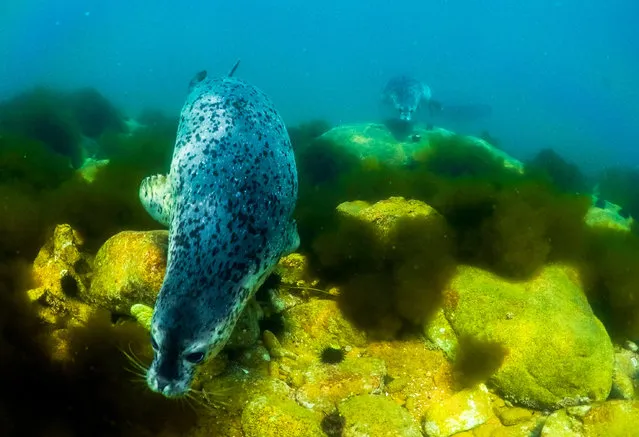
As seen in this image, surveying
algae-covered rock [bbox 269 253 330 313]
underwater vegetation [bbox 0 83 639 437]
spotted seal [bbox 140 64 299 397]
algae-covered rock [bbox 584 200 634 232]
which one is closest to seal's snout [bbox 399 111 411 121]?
algae-covered rock [bbox 584 200 634 232]

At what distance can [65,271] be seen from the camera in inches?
168

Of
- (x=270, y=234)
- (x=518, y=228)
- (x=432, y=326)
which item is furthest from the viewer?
(x=518, y=228)

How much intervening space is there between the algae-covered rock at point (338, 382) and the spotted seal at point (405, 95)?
11458 mm

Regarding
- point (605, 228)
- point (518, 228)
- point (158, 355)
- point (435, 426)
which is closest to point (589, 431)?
point (435, 426)

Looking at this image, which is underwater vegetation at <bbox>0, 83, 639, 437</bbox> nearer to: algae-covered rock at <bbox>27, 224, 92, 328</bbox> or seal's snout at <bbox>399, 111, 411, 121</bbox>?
algae-covered rock at <bbox>27, 224, 92, 328</bbox>

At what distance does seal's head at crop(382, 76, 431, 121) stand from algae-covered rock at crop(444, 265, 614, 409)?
10449mm

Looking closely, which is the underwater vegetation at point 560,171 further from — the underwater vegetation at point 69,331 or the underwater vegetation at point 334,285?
the underwater vegetation at point 69,331

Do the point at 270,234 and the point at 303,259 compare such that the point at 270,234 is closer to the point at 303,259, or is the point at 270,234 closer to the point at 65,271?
the point at 303,259

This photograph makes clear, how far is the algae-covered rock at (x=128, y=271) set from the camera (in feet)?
12.4

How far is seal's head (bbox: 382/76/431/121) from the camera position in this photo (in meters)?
14.6

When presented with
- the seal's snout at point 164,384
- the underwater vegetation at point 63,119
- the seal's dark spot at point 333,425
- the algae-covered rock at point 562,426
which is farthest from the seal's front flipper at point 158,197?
the underwater vegetation at point 63,119

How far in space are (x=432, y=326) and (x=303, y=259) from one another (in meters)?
1.65

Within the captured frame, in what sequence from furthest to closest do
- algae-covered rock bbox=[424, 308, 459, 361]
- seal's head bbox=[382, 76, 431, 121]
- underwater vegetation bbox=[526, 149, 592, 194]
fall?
seal's head bbox=[382, 76, 431, 121]
underwater vegetation bbox=[526, 149, 592, 194]
algae-covered rock bbox=[424, 308, 459, 361]

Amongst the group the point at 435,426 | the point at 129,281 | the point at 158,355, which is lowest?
the point at 435,426
